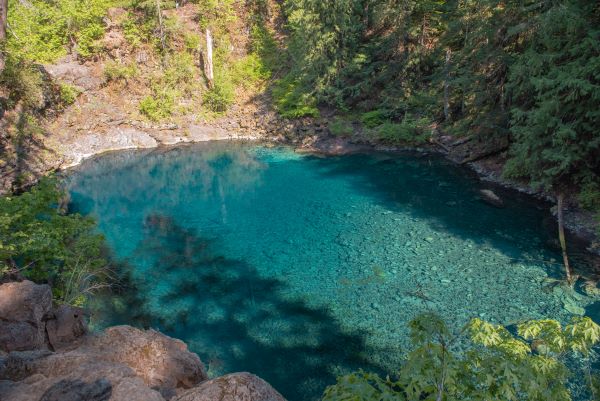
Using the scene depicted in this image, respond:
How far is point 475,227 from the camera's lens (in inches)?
581

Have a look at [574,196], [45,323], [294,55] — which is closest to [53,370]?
[45,323]

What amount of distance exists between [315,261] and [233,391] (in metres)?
9.48

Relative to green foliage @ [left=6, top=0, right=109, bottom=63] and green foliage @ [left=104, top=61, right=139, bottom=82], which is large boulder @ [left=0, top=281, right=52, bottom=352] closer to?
green foliage @ [left=6, top=0, right=109, bottom=63]

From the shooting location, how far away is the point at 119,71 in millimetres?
30953

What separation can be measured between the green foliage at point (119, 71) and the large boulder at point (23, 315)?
29.6m

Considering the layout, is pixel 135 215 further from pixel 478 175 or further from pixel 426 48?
pixel 426 48

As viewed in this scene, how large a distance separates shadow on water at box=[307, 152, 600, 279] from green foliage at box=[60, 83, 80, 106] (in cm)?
1908

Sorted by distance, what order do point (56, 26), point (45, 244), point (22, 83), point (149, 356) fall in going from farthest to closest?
1. point (56, 26)
2. point (22, 83)
3. point (45, 244)
4. point (149, 356)

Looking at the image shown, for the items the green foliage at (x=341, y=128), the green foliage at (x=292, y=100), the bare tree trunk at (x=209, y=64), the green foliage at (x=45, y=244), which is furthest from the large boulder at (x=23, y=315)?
the bare tree trunk at (x=209, y=64)

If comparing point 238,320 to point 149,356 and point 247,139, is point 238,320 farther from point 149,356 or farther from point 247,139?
point 247,139

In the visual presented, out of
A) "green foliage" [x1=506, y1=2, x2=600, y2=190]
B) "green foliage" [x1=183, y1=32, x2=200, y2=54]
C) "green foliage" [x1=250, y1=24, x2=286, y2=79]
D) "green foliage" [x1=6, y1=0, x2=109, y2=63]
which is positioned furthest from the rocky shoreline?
"green foliage" [x1=183, y1=32, x2=200, y2=54]

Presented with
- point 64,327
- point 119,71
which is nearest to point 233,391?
point 64,327

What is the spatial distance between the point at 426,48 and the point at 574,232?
17.0 meters

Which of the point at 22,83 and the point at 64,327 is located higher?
the point at 22,83
